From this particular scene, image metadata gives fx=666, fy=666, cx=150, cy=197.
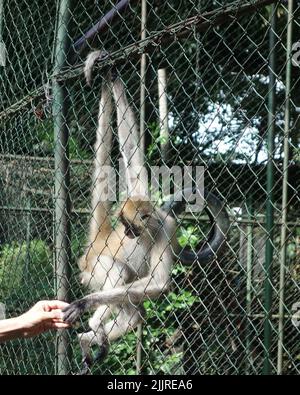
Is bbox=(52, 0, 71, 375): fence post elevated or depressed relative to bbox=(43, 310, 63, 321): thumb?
elevated

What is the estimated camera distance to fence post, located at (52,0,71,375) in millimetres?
3535

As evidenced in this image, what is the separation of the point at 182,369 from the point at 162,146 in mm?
1931

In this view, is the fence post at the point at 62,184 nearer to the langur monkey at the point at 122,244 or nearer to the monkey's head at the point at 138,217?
the langur monkey at the point at 122,244

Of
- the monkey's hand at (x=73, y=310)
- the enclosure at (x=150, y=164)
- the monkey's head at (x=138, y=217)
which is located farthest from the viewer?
the monkey's head at (x=138, y=217)

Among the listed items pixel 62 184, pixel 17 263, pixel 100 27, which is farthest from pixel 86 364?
pixel 100 27

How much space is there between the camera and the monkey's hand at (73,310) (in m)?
3.23

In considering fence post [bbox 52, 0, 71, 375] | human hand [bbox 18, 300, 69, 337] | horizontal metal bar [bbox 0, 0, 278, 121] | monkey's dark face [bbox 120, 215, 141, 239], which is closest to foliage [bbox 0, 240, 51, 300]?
monkey's dark face [bbox 120, 215, 141, 239]

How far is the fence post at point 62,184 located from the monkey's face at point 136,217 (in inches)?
23.0

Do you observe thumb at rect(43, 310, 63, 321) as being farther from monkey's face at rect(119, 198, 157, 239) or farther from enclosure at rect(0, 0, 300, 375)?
monkey's face at rect(119, 198, 157, 239)

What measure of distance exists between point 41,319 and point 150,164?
10.2 ft

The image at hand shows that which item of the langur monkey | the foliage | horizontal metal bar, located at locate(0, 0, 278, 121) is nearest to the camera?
horizontal metal bar, located at locate(0, 0, 278, 121)

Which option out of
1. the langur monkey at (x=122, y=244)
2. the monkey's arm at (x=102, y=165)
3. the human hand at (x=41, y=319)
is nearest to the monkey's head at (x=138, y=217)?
the langur monkey at (x=122, y=244)

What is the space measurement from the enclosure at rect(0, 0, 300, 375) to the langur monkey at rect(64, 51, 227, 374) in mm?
167
